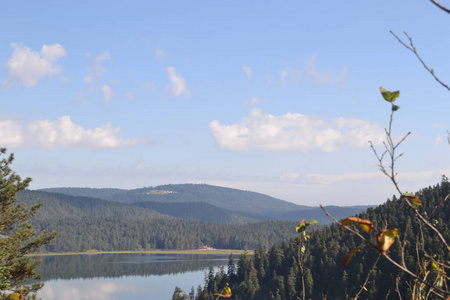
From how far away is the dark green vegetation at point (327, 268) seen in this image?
94.4 metres

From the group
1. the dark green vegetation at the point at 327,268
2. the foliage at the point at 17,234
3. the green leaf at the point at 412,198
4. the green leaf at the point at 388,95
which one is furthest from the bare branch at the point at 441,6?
the dark green vegetation at the point at 327,268

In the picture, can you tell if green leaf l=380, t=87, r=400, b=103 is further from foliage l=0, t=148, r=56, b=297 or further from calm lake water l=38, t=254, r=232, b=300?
calm lake water l=38, t=254, r=232, b=300

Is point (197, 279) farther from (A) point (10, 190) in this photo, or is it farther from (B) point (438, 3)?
(B) point (438, 3)

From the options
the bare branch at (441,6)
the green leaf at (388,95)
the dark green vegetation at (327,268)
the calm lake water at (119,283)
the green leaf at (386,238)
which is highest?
the bare branch at (441,6)

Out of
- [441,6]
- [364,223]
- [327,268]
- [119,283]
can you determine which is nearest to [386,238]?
[364,223]

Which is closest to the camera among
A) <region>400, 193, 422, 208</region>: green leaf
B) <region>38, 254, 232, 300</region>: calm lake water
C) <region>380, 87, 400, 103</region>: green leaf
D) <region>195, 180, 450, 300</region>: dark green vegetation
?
<region>380, 87, 400, 103</region>: green leaf

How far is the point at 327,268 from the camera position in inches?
4309

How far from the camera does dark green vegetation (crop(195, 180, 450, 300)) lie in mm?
94375

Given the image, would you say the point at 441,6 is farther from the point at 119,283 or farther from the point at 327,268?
the point at 119,283

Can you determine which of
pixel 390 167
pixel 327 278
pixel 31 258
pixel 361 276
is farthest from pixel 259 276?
pixel 390 167

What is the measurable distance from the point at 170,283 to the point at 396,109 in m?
163

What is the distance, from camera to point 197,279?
532 ft

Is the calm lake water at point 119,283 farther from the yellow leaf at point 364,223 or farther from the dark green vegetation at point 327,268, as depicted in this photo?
the yellow leaf at point 364,223

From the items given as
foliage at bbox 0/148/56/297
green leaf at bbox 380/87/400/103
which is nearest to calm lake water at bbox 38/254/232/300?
foliage at bbox 0/148/56/297
